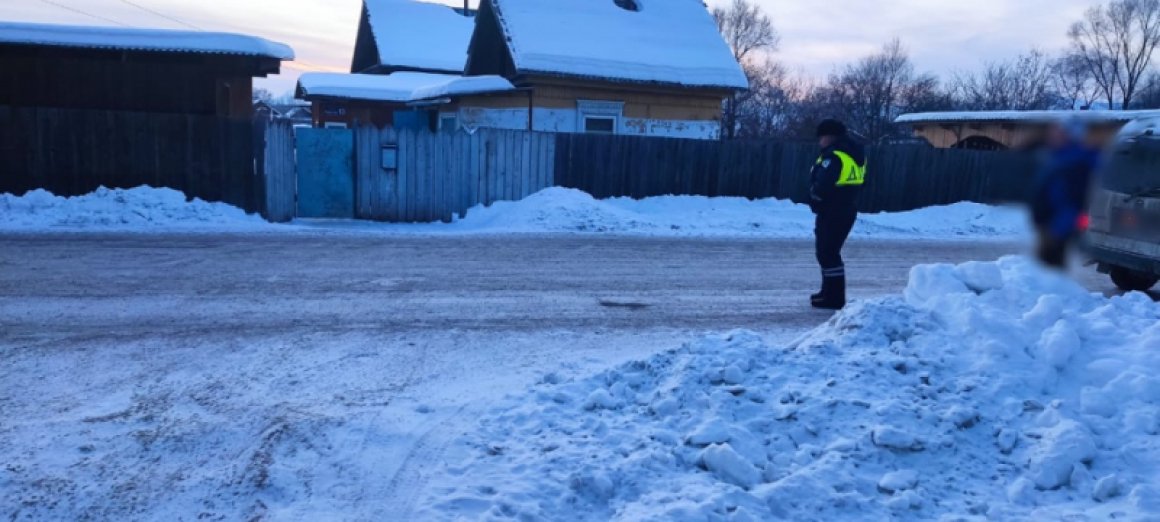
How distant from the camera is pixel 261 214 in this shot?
16.9 metres

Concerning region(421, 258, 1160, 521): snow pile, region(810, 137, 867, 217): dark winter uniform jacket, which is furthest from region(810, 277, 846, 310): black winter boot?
region(421, 258, 1160, 521): snow pile

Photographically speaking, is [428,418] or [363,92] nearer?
[428,418]

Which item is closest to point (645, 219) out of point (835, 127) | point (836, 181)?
point (836, 181)

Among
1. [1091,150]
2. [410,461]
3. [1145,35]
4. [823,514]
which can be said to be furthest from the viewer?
[410,461]

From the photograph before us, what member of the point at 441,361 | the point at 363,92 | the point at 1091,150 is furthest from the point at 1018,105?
the point at 363,92

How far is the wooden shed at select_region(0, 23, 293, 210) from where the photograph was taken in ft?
53.0

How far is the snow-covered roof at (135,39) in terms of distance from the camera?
17156 millimetres

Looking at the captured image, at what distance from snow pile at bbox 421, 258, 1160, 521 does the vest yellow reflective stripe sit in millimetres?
1556

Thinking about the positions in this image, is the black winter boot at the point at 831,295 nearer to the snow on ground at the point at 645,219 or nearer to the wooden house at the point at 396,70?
the snow on ground at the point at 645,219

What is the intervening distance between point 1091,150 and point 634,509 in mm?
3775

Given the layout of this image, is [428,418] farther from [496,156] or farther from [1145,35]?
[496,156]

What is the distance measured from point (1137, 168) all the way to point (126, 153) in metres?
17.9

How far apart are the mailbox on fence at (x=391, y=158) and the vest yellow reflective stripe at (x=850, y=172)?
1142cm

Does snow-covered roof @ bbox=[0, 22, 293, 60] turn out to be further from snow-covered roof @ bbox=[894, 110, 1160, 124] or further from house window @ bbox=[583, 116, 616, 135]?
snow-covered roof @ bbox=[894, 110, 1160, 124]
